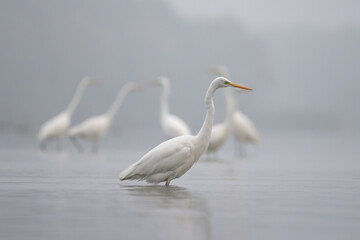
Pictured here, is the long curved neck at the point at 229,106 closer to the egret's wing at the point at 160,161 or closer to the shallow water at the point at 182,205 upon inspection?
the shallow water at the point at 182,205

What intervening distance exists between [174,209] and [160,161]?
1.76 meters

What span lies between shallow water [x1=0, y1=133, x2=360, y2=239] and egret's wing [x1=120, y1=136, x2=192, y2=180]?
180 millimetres

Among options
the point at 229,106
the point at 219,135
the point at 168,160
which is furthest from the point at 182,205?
the point at 229,106

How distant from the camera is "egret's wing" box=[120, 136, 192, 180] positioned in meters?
6.71

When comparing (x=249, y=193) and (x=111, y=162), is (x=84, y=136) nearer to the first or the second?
(x=111, y=162)

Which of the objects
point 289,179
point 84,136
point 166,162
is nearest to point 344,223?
point 166,162

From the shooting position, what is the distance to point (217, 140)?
12.7m

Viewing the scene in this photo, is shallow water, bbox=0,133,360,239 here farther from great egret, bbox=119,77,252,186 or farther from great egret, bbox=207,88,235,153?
great egret, bbox=207,88,235,153

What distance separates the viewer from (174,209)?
16.5ft

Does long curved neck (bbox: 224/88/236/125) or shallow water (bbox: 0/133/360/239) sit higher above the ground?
long curved neck (bbox: 224/88/236/125)

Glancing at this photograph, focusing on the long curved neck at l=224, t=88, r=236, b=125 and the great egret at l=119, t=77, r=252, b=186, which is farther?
the long curved neck at l=224, t=88, r=236, b=125

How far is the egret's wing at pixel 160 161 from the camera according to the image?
6.71 m

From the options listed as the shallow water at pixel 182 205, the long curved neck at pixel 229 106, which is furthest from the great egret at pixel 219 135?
the shallow water at pixel 182 205

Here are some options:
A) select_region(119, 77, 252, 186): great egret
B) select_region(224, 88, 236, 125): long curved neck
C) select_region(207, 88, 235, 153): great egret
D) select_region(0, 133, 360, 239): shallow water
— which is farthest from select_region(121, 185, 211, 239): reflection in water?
select_region(224, 88, 236, 125): long curved neck
